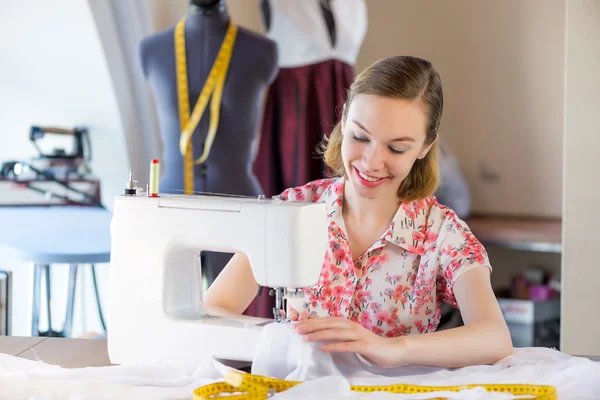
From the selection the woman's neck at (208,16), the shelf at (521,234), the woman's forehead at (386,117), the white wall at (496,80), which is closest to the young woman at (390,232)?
the woman's forehead at (386,117)

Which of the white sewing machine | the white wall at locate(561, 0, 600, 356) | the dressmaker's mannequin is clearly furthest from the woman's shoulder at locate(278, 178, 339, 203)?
the dressmaker's mannequin

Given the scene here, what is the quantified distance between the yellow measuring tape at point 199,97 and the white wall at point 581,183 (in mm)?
1231

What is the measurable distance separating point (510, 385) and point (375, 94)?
2.14 ft

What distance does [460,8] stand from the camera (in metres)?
4.60

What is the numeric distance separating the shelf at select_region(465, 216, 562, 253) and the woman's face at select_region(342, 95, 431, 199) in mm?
2150

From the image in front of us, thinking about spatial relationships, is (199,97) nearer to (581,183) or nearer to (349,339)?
(581,183)

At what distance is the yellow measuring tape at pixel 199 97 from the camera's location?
10.3 feet

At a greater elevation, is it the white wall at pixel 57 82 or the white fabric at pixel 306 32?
the white fabric at pixel 306 32

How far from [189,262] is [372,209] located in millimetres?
476

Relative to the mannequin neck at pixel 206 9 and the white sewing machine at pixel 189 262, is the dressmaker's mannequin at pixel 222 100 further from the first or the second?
the white sewing machine at pixel 189 262

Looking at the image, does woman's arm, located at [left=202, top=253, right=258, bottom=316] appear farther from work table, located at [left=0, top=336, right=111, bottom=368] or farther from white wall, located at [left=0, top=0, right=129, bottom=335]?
white wall, located at [left=0, top=0, right=129, bottom=335]

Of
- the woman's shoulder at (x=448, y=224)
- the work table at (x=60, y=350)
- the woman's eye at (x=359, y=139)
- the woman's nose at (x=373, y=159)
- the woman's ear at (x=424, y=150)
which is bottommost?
the work table at (x=60, y=350)

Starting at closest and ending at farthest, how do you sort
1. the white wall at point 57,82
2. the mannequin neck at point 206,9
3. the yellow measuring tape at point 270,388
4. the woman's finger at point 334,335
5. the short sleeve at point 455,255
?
the yellow measuring tape at point 270,388
the woman's finger at point 334,335
the short sleeve at point 455,255
the mannequin neck at point 206,9
the white wall at point 57,82

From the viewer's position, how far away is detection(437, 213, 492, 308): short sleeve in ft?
5.91
